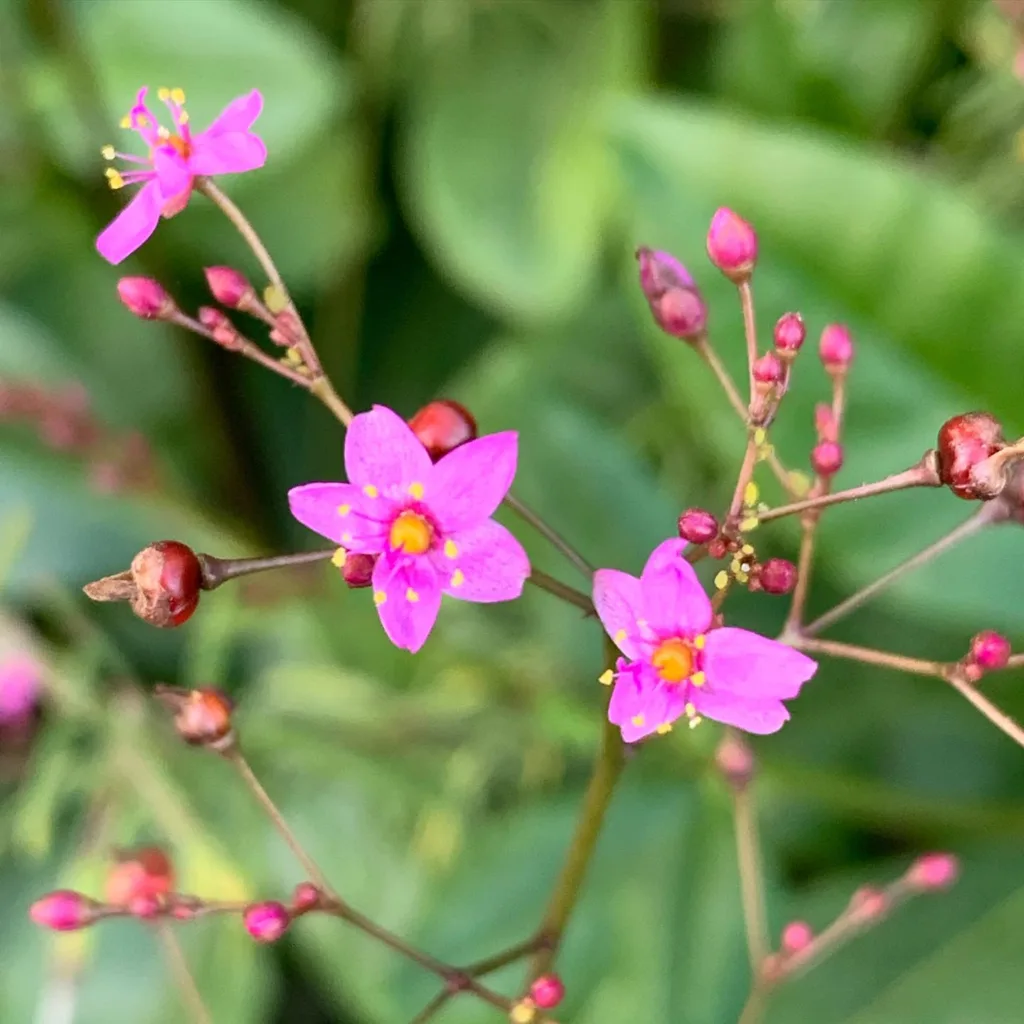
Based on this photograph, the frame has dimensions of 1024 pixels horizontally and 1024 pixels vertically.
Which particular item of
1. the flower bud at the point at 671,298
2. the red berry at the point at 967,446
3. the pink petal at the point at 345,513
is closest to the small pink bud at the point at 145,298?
the pink petal at the point at 345,513

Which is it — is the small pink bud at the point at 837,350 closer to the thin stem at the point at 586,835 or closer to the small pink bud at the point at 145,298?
the thin stem at the point at 586,835

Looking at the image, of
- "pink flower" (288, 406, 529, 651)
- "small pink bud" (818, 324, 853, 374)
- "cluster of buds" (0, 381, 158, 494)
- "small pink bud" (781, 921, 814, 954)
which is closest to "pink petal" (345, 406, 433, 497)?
"pink flower" (288, 406, 529, 651)

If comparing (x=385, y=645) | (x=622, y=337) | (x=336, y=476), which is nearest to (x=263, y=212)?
(x=336, y=476)

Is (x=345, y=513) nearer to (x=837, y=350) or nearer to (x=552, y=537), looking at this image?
(x=552, y=537)

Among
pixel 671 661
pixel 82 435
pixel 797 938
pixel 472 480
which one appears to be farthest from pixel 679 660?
pixel 82 435

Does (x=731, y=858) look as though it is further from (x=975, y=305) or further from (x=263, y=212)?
(x=263, y=212)
